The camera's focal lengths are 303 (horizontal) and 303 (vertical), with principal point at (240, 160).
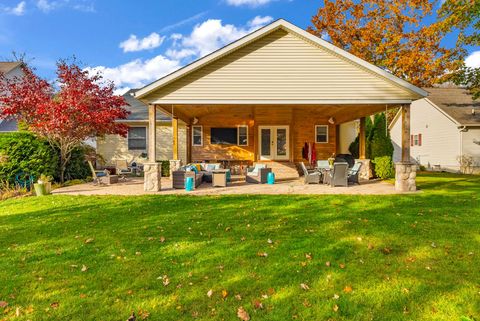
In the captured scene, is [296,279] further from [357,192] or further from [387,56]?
[387,56]

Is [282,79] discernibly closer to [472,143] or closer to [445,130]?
[472,143]

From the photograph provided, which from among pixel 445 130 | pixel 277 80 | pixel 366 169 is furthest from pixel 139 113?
pixel 445 130

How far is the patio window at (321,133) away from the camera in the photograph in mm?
18344

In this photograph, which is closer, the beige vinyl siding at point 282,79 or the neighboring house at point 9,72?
the beige vinyl siding at point 282,79

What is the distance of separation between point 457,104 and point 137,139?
74.4 ft

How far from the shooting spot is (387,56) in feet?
87.6

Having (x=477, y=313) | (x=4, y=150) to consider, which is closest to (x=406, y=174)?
(x=477, y=313)

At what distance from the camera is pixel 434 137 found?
22.4 meters

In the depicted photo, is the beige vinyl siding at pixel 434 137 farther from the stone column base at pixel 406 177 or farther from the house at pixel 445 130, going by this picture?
the stone column base at pixel 406 177

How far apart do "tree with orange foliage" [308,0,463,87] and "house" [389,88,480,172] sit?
260 cm

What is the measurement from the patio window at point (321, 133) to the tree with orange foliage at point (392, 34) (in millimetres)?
11943

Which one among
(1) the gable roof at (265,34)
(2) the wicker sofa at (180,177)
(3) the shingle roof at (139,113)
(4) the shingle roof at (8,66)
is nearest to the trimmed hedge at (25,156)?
(1) the gable roof at (265,34)

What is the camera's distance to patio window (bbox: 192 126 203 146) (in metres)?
18.2

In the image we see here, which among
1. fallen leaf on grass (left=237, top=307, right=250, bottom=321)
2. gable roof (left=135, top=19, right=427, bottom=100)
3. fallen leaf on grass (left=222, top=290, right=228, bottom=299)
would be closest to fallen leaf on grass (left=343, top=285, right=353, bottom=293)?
fallen leaf on grass (left=237, top=307, right=250, bottom=321)
